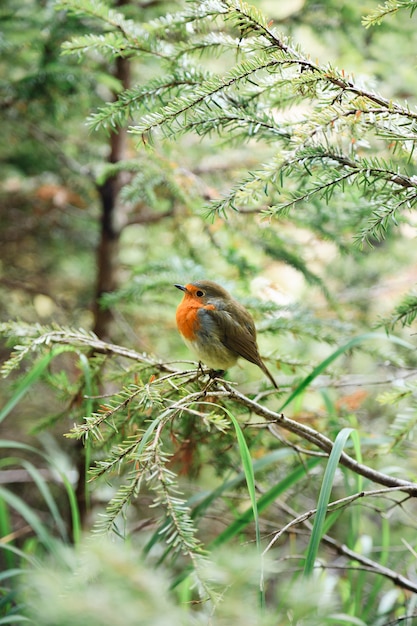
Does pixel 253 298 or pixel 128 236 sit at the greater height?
pixel 253 298

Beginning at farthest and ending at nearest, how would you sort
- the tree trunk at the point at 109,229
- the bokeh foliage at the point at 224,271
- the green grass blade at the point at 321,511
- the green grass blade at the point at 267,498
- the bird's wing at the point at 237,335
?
the tree trunk at the point at 109,229
the bird's wing at the point at 237,335
the green grass blade at the point at 267,498
the bokeh foliage at the point at 224,271
the green grass blade at the point at 321,511

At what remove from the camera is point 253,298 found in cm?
191

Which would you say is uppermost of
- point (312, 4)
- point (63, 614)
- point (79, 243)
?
point (312, 4)

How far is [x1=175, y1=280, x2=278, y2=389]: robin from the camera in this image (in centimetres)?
162

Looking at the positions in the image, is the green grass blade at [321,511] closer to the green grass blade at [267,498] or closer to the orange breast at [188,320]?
the green grass blade at [267,498]

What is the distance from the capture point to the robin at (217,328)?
162 cm

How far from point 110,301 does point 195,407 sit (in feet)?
2.84

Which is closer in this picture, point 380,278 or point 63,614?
point 63,614

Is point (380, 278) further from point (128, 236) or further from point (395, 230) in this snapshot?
point (128, 236)

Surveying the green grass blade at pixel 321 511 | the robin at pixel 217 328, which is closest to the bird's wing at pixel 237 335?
the robin at pixel 217 328

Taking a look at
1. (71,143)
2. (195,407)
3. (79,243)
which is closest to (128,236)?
(79,243)

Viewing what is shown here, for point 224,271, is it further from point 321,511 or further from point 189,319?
point 321,511

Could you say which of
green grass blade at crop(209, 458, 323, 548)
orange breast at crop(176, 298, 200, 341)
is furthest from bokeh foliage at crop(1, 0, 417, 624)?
orange breast at crop(176, 298, 200, 341)

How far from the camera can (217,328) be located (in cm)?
164
